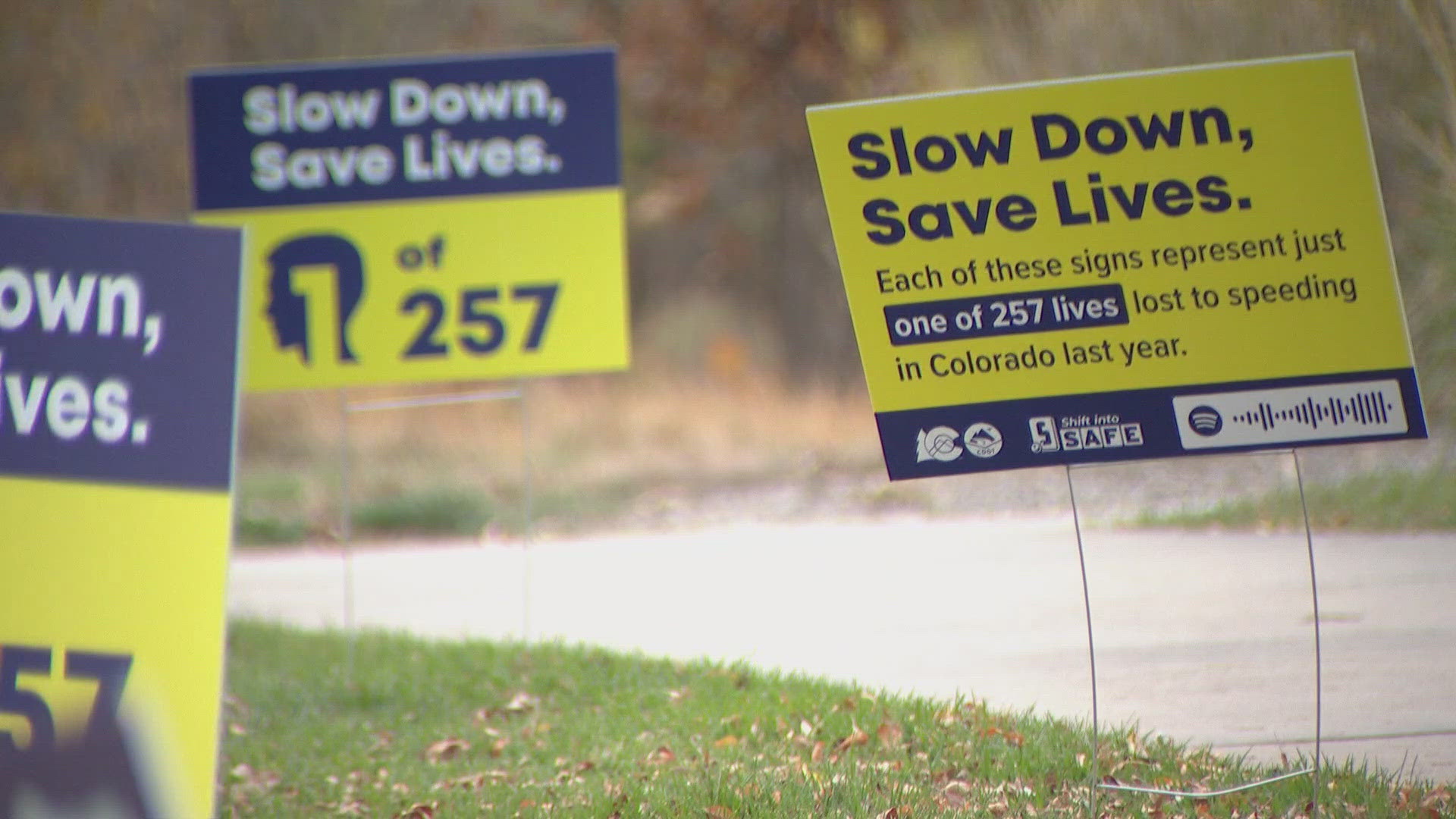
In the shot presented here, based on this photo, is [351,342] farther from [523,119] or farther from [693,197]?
[693,197]

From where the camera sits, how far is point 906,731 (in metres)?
5.43

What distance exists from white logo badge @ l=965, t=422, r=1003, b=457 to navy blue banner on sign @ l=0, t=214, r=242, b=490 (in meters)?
2.04

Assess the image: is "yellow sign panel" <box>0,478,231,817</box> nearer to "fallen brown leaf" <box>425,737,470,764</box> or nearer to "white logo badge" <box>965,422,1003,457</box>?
"white logo badge" <box>965,422,1003,457</box>

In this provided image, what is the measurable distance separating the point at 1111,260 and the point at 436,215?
13.2 feet

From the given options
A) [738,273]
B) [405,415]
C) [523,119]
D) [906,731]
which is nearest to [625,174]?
[738,273]

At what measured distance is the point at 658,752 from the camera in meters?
5.52

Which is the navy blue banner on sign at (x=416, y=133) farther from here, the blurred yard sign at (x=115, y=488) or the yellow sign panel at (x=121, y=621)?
the yellow sign panel at (x=121, y=621)

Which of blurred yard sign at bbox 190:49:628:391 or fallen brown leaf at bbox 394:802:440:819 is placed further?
blurred yard sign at bbox 190:49:628:391

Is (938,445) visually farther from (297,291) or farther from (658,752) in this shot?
(297,291)

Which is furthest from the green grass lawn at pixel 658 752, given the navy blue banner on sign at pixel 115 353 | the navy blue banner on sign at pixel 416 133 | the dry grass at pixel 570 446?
the dry grass at pixel 570 446

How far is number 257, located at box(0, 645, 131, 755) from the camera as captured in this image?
11.1ft

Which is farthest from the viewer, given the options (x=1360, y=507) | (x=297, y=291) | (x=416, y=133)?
(x=1360, y=507)

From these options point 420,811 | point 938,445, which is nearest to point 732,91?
point 420,811

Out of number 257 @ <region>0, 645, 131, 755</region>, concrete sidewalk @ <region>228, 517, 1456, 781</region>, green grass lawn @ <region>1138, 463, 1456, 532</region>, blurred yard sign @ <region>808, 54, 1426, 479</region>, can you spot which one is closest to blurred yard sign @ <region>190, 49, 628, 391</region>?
concrete sidewalk @ <region>228, 517, 1456, 781</region>
